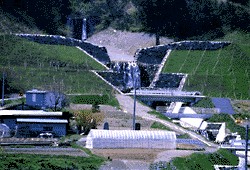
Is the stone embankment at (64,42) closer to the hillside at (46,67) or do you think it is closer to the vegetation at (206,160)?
the hillside at (46,67)

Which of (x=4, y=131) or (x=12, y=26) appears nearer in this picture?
(x=4, y=131)

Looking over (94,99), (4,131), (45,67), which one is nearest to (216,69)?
(94,99)

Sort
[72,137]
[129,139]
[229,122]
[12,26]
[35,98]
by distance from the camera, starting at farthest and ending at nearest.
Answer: [12,26], [35,98], [229,122], [72,137], [129,139]

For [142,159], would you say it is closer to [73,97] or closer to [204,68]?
[73,97]

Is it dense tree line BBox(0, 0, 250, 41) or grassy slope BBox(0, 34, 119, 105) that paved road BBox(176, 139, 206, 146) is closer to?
grassy slope BBox(0, 34, 119, 105)

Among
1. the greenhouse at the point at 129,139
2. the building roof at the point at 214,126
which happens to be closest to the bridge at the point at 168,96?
the building roof at the point at 214,126

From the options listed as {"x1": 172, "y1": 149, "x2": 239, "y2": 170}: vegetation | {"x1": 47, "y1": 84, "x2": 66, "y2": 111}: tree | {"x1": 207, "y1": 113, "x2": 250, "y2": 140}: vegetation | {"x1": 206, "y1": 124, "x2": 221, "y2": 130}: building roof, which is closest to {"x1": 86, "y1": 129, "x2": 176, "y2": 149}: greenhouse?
{"x1": 172, "y1": 149, "x2": 239, "y2": 170}: vegetation

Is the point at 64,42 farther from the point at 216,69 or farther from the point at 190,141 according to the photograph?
the point at 190,141
